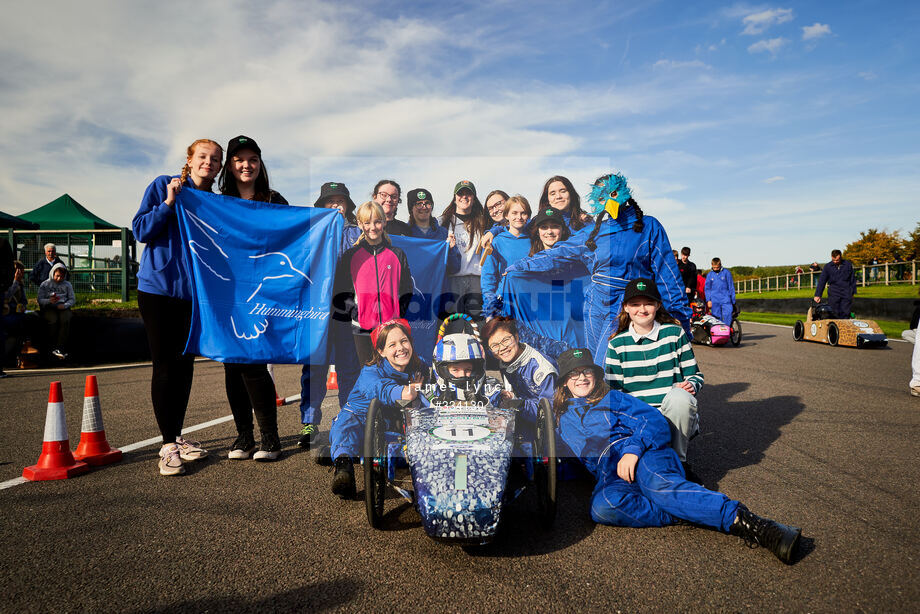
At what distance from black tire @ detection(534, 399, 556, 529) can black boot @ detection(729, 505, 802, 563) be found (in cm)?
88

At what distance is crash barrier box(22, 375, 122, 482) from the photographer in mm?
3932

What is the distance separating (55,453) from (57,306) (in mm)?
7670

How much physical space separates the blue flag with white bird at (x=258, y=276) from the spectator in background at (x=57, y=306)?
8034 millimetres

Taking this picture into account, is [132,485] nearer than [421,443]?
No

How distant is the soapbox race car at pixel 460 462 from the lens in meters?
2.57

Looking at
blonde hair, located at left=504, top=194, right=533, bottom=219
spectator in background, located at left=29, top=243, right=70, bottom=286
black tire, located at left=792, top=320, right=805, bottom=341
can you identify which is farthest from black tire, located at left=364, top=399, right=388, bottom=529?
black tire, located at left=792, top=320, right=805, bottom=341

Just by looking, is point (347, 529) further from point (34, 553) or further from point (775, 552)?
point (775, 552)

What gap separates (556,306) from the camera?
4625 millimetres

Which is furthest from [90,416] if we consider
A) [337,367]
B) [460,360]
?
[460,360]

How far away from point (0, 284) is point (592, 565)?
860 cm

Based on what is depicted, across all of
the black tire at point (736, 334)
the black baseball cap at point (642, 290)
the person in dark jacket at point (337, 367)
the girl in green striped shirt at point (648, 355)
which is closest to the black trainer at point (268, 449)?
the person in dark jacket at point (337, 367)

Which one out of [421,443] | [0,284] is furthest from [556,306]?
[0,284]

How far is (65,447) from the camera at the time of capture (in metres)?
4.05

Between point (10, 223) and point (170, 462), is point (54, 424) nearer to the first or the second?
point (170, 462)
